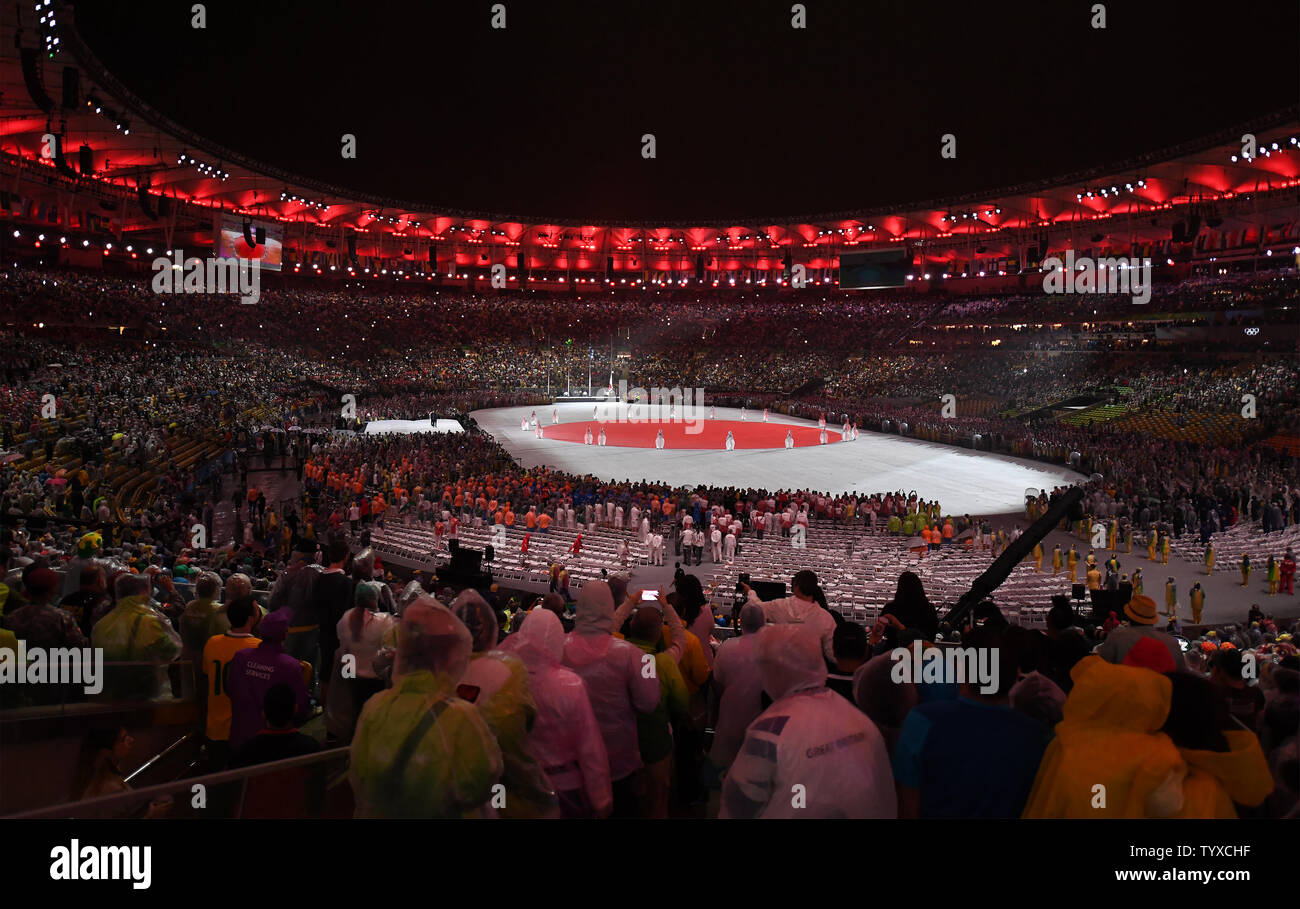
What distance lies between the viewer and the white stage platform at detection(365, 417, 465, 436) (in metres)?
41.3

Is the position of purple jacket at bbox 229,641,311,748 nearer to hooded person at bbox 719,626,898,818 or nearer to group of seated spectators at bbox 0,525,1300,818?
group of seated spectators at bbox 0,525,1300,818

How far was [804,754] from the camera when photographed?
115 inches

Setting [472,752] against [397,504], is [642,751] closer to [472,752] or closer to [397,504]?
[472,752]

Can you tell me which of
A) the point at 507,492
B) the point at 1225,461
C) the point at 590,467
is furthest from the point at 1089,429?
the point at 507,492

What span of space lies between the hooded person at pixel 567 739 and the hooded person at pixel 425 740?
1.87 ft

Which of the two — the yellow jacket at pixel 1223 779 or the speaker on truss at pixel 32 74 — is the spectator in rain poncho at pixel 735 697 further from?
the speaker on truss at pixel 32 74

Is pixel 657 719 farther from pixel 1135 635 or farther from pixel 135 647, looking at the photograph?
pixel 135 647

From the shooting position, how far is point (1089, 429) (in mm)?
37219

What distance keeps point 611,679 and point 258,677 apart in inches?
79.6

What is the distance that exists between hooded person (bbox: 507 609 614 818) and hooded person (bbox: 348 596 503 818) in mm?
571

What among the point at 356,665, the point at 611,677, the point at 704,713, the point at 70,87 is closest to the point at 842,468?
the point at 70,87

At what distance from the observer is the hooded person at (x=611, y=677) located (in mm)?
3842

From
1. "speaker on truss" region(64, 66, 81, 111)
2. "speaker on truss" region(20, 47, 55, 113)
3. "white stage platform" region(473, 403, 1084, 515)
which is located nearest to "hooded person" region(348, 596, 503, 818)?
"white stage platform" region(473, 403, 1084, 515)
